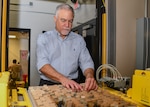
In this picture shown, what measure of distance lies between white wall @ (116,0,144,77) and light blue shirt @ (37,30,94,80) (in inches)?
13.9

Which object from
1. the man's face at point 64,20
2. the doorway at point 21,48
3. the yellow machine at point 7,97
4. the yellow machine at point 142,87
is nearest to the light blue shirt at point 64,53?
the man's face at point 64,20

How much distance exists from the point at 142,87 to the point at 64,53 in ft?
2.75

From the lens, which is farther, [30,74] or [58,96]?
[30,74]

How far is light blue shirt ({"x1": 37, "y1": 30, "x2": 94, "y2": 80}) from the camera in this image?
1.66 metres

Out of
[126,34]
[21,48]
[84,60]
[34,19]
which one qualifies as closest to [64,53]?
[84,60]

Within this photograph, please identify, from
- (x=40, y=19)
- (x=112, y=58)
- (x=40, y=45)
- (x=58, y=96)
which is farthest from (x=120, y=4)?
(x=40, y=19)

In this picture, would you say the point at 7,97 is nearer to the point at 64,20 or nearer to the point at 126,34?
the point at 64,20

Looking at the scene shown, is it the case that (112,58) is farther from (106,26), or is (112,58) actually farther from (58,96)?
(58,96)

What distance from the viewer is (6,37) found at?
1.54 metres

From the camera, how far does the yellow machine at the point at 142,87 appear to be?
980 mm

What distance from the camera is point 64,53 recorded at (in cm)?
171

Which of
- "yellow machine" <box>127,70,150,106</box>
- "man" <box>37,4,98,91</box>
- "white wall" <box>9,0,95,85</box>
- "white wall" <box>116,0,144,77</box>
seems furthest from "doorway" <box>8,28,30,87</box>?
"yellow machine" <box>127,70,150,106</box>

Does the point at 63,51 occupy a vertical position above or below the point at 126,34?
below

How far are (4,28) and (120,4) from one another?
1094 millimetres
